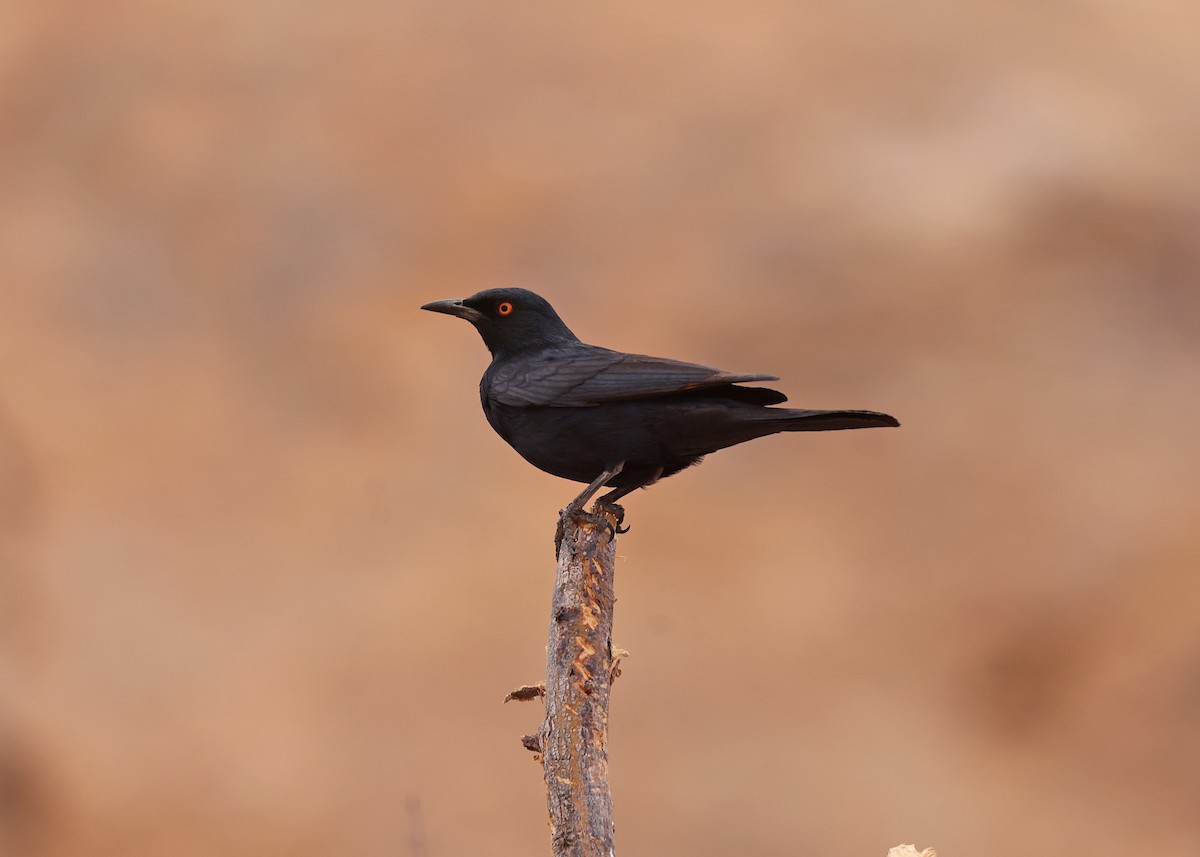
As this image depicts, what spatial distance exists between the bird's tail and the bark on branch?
852 millimetres

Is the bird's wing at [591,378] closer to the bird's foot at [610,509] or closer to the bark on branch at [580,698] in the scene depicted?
the bird's foot at [610,509]

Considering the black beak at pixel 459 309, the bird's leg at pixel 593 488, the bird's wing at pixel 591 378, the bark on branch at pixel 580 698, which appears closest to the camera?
the bark on branch at pixel 580 698

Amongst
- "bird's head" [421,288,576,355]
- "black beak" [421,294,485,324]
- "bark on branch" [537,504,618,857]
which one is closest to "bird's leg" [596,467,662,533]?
"bark on branch" [537,504,618,857]

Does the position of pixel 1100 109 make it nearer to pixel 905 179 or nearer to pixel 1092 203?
pixel 1092 203

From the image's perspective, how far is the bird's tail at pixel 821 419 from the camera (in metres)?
5.30

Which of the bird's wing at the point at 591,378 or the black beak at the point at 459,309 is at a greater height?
the black beak at the point at 459,309

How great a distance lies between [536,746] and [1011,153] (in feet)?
46.1

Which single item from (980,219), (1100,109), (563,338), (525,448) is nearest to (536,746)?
(525,448)

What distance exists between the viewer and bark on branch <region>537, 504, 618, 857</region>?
15.8 ft

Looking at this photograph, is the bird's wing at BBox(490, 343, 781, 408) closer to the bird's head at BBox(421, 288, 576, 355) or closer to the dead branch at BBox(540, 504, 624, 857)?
the bird's head at BBox(421, 288, 576, 355)

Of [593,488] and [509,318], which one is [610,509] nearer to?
[593,488]

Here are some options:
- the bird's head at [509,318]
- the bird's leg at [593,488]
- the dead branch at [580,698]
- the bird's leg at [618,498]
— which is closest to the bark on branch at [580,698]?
the dead branch at [580,698]

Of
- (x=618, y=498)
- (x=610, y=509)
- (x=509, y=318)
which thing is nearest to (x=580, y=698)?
(x=610, y=509)

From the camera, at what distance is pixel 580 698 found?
504cm
